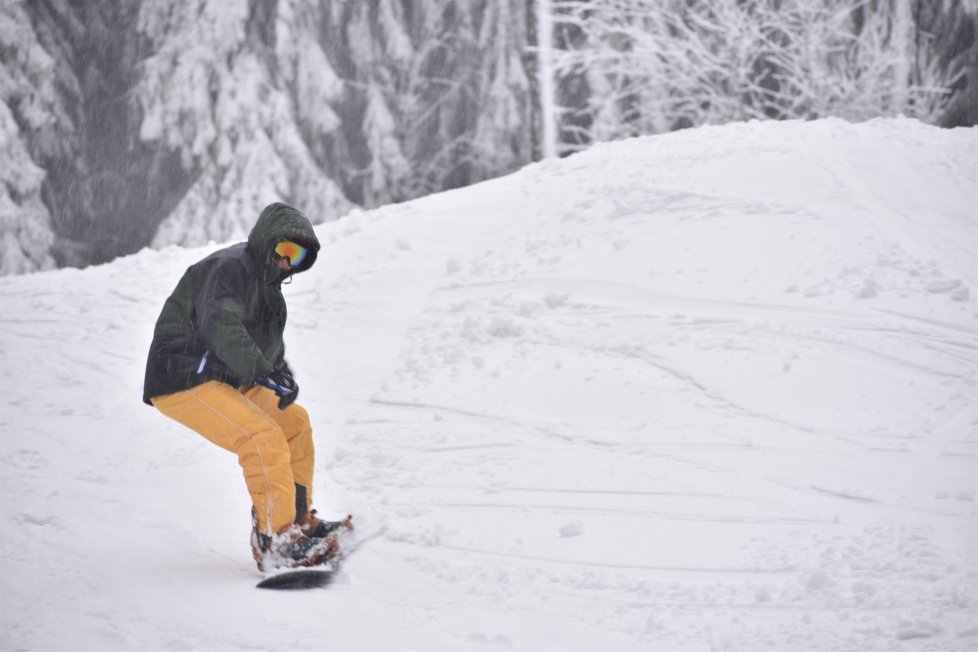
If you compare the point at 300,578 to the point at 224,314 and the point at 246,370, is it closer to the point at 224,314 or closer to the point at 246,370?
the point at 246,370

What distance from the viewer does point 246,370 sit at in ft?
12.4

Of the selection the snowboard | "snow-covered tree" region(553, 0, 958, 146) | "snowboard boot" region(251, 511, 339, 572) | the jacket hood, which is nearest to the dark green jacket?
the jacket hood

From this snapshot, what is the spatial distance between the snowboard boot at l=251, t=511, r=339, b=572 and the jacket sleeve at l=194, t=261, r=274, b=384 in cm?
60

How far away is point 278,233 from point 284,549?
119cm

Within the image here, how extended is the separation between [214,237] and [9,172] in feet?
9.16

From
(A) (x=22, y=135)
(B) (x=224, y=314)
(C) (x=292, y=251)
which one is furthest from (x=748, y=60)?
Result: (B) (x=224, y=314)

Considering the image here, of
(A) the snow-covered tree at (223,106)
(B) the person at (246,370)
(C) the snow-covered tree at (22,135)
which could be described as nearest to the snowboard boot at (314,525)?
(B) the person at (246,370)

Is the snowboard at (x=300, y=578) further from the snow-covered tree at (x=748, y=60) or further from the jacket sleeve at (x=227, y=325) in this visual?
the snow-covered tree at (x=748, y=60)

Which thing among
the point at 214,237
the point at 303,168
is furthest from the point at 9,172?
the point at 303,168

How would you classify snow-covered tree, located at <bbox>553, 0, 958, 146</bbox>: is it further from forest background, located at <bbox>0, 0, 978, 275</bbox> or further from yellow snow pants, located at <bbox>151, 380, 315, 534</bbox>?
yellow snow pants, located at <bbox>151, 380, 315, 534</bbox>

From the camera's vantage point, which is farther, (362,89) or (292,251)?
(362,89)

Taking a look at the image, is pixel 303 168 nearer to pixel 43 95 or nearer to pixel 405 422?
pixel 43 95

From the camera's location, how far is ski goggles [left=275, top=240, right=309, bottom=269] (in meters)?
3.96

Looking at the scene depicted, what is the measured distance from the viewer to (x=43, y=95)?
14.1 metres
